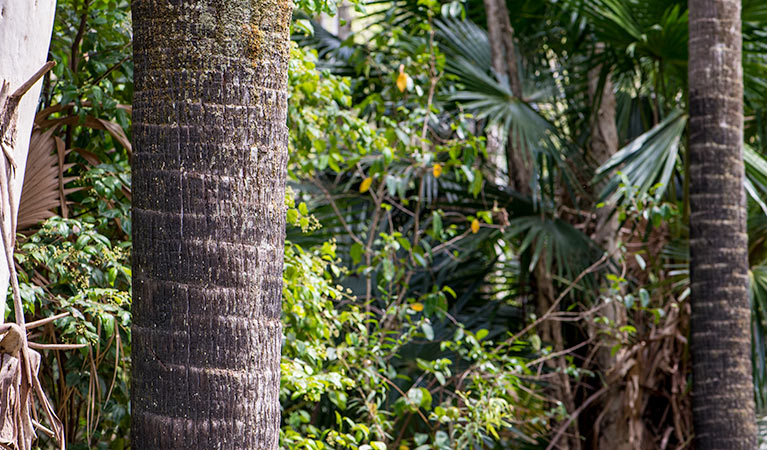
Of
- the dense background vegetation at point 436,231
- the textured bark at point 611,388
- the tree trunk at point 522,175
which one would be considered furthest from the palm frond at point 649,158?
the tree trunk at point 522,175

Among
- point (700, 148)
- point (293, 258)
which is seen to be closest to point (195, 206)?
point (293, 258)

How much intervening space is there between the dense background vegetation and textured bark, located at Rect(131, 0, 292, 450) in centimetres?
90

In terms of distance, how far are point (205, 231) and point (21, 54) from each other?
43cm

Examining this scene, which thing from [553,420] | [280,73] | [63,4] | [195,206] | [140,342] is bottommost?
[553,420]

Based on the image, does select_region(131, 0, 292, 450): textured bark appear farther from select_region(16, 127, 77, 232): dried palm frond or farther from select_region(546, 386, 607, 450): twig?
select_region(546, 386, 607, 450): twig

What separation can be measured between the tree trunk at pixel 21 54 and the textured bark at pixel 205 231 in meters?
0.20

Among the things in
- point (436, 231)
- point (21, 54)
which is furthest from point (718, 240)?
point (21, 54)

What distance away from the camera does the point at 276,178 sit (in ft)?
5.27

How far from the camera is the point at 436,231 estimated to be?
3832 mm

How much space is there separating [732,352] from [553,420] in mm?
1783

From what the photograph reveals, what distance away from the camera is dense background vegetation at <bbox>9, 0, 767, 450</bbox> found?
282 centimetres

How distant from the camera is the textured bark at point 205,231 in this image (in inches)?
59.8

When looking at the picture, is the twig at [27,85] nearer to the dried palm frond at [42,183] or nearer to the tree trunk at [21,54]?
the tree trunk at [21,54]

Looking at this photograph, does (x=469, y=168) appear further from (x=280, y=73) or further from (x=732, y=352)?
(x=280, y=73)
